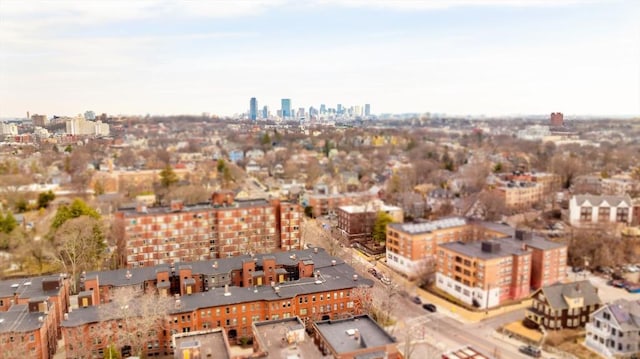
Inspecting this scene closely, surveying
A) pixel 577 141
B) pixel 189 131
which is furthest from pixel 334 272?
pixel 189 131

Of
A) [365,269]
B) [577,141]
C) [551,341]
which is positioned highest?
[577,141]

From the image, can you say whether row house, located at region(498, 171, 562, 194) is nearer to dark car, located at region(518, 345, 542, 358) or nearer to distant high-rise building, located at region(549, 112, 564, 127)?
distant high-rise building, located at region(549, 112, 564, 127)

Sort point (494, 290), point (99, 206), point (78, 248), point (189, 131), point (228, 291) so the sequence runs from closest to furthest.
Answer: point (228, 291) → point (494, 290) → point (78, 248) → point (99, 206) → point (189, 131)

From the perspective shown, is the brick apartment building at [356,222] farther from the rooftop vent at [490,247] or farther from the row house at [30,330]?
the row house at [30,330]

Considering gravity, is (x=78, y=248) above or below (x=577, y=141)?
below

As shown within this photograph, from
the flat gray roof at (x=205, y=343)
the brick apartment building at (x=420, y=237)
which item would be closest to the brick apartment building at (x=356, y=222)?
the brick apartment building at (x=420, y=237)


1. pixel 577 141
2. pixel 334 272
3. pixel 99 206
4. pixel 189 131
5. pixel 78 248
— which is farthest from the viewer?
pixel 189 131

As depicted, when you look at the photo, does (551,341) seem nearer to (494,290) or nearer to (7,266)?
(494,290)

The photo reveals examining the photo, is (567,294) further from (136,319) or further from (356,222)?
(136,319)
